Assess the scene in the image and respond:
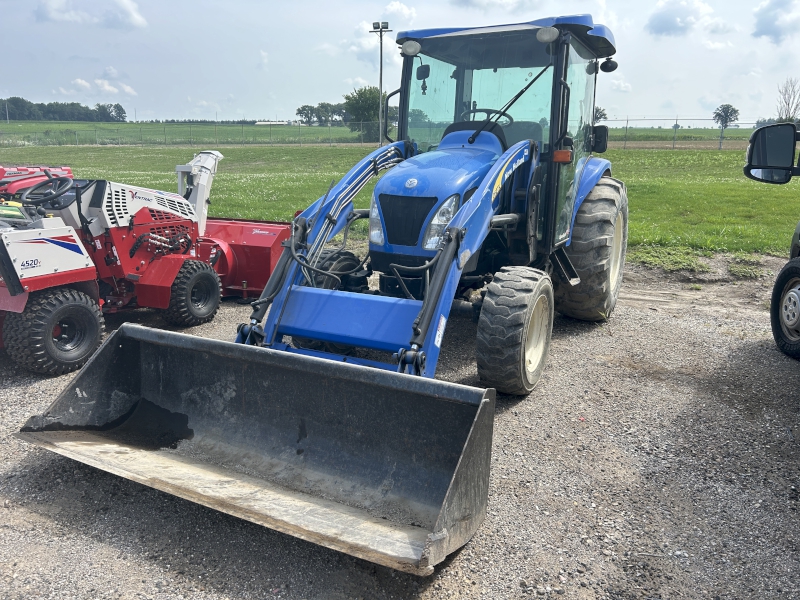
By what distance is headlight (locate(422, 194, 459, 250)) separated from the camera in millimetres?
4738

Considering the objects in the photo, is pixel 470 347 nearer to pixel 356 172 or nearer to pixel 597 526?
pixel 356 172

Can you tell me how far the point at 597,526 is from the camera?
11.1 ft

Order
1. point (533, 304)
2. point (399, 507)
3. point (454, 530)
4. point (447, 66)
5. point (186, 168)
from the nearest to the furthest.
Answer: point (454, 530) → point (399, 507) → point (533, 304) → point (447, 66) → point (186, 168)

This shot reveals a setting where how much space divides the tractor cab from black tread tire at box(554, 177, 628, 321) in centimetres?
29

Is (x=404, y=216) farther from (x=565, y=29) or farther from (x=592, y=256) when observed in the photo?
(x=592, y=256)

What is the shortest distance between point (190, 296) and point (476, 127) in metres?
3.25

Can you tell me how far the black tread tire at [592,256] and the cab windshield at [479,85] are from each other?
130 cm

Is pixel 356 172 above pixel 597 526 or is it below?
above

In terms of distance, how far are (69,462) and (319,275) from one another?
208 cm

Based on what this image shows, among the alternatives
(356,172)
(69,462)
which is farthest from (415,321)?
(69,462)

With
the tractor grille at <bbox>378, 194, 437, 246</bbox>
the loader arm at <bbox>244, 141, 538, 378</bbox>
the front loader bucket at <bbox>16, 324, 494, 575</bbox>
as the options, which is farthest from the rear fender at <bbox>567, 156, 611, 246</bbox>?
the front loader bucket at <bbox>16, 324, 494, 575</bbox>

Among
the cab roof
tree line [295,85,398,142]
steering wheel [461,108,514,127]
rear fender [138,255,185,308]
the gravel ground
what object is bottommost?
the gravel ground

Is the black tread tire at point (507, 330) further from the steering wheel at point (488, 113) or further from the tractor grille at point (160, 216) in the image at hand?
the tractor grille at point (160, 216)

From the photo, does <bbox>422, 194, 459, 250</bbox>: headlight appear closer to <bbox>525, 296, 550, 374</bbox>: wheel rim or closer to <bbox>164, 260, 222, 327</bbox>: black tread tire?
<bbox>525, 296, 550, 374</bbox>: wheel rim
